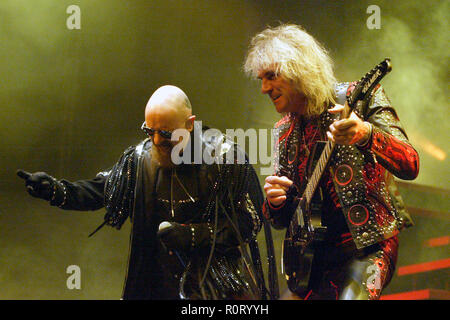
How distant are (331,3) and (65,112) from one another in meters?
A: 2.40

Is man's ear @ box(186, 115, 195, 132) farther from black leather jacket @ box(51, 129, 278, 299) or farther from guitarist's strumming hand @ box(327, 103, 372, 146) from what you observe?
guitarist's strumming hand @ box(327, 103, 372, 146)

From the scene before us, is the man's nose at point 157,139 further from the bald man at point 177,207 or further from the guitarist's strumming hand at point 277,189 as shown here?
the guitarist's strumming hand at point 277,189

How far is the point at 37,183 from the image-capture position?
2545mm

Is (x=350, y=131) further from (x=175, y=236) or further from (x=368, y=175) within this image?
(x=175, y=236)

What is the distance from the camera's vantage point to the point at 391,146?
206 centimetres

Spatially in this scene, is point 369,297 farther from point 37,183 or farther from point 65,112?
point 65,112

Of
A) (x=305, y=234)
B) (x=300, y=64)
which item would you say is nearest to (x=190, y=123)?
(x=300, y=64)

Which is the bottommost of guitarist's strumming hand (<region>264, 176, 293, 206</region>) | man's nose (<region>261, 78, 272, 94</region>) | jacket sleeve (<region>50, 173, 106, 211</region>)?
jacket sleeve (<region>50, 173, 106, 211</region>)

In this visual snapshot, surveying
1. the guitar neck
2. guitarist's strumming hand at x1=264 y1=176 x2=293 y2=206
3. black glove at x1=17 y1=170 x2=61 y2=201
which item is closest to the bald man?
black glove at x1=17 y1=170 x2=61 y2=201

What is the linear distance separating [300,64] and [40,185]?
63.4 inches

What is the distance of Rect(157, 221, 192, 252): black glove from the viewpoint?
248cm

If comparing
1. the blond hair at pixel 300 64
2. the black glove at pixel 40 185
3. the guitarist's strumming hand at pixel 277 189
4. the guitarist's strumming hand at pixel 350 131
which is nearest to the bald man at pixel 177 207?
the black glove at pixel 40 185

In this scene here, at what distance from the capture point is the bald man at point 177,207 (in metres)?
2.53

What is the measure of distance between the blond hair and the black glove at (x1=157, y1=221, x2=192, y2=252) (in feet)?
3.15
